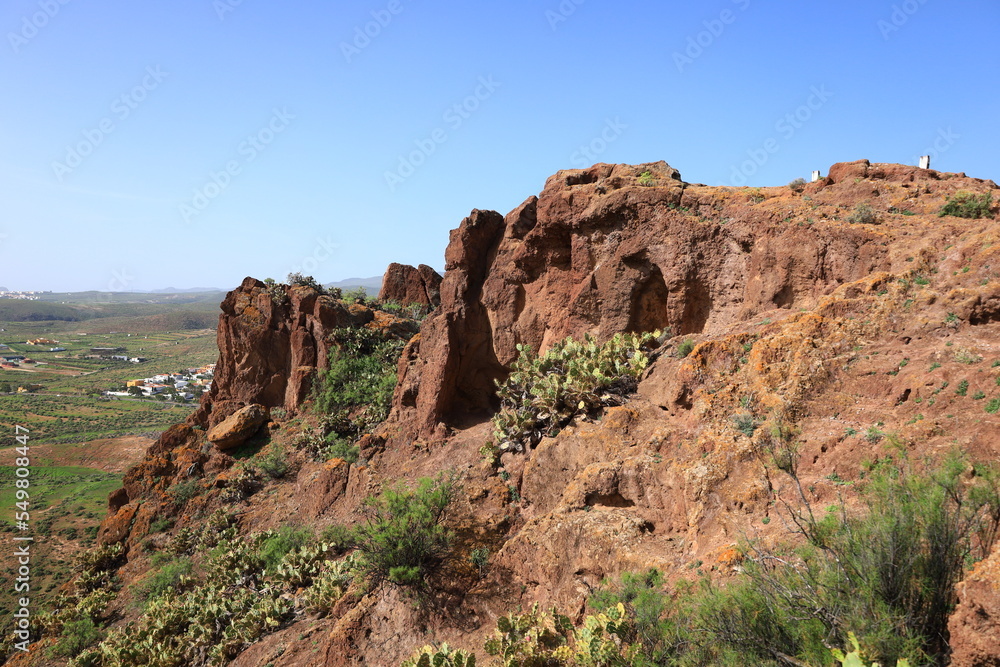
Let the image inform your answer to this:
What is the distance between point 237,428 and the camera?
72.0 feet

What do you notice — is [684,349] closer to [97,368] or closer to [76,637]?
[76,637]

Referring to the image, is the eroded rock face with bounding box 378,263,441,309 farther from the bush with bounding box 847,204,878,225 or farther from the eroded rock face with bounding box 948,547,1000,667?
the eroded rock face with bounding box 948,547,1000,667

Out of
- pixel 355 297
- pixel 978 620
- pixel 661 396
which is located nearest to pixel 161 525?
pixel 355 297

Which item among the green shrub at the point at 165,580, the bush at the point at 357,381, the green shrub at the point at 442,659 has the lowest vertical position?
the green shrub at the point at 165,580

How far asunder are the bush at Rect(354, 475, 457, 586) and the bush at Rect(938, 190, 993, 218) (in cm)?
1272

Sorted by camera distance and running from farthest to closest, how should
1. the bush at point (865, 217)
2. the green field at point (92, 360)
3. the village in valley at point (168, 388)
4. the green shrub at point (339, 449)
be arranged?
the green field at point (92, 360) → the village in valley at point (168, 388) → the green shrub at point (339, 449) → the bush at point (865, 217)

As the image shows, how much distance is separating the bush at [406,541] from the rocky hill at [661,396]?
15.7 inches

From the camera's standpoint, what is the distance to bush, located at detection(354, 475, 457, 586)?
11492 mm

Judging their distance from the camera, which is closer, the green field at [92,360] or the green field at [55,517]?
the green field at [55,517]

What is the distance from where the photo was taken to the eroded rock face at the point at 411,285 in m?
29.1

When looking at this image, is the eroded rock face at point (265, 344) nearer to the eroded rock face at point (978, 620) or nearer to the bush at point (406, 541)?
the bush at point (406, 541)

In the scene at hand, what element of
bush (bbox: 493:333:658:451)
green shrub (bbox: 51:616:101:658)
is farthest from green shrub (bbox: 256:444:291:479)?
bush (bbox: 493:333:658:451)

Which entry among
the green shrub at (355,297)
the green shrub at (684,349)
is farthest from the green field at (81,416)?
the green shrub at (684,349)

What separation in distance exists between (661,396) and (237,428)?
17.2 m
